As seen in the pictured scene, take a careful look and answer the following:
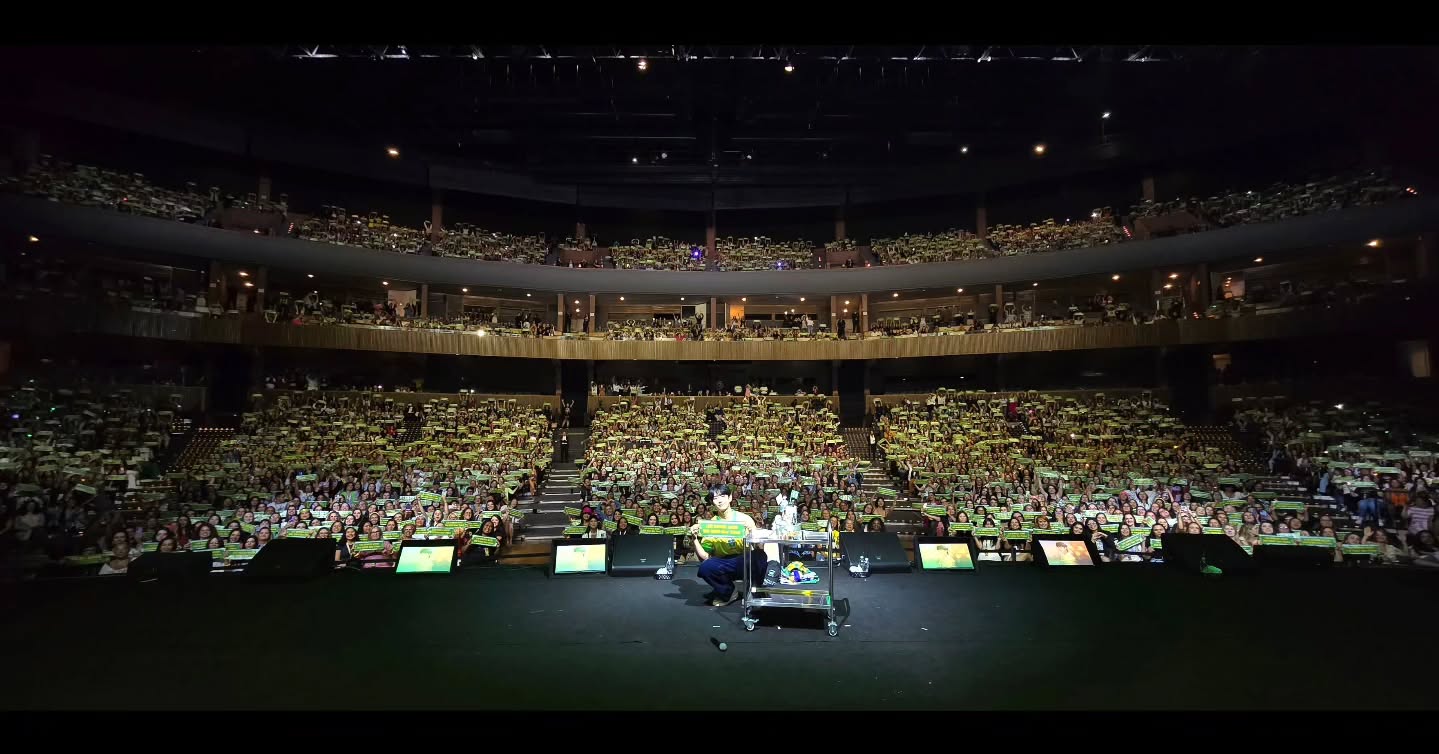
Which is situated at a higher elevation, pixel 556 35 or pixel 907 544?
pixel 556 35

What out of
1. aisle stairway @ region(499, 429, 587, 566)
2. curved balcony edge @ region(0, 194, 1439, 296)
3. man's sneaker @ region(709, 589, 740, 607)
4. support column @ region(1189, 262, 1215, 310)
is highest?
curved balcony edge @ region(0, 194, 1439, 296)

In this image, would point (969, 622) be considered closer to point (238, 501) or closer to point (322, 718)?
point (322, 718)

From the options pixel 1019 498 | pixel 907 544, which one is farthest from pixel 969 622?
pixel 1019 498

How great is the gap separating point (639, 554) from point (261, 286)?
2052cm

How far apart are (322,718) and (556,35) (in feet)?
11.9

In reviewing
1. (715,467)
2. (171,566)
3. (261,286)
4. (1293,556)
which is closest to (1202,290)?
(1293,556)

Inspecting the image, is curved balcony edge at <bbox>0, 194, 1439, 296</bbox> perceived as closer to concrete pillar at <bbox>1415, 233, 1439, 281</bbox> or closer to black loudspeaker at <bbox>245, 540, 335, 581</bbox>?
concrete pillar at <bbox>1415, 233, 1439, 281</bbox>

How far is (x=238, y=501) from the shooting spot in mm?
11961

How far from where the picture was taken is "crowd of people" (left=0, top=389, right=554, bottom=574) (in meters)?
9.23

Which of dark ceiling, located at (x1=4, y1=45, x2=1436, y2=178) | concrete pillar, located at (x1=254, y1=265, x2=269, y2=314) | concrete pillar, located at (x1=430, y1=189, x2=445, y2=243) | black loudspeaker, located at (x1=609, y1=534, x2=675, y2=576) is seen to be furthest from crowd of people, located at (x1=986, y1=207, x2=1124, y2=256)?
concrete pillar, located at (x1=254, y1=265, x2=269, y2=314)

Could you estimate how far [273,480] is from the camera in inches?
518

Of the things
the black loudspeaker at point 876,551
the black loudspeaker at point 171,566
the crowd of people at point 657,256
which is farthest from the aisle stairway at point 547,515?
the crowd of people at point 657,256

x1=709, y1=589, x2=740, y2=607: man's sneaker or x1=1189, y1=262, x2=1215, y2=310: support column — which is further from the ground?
x1=1189, y1=262, x2=1215, y2=310: support column

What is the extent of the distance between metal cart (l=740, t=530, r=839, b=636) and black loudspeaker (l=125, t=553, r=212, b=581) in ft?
20.4
